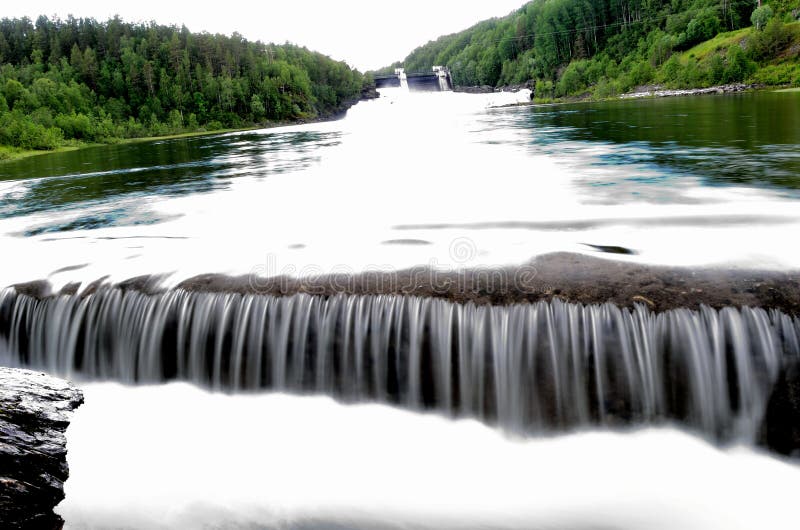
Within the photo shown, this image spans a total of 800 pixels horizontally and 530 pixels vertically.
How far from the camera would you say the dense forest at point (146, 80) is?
95375 millimetres

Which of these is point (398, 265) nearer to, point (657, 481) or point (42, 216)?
point (657, 481)

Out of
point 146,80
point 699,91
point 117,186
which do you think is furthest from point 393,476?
point 146,80

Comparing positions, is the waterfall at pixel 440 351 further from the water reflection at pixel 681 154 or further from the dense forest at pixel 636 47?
the dense forest at pixel 636 47

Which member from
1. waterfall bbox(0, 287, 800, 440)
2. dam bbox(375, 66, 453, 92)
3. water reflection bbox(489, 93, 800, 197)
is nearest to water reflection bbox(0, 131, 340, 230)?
waterfall bbox(0, 287, 800, 440)

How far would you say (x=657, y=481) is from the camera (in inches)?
206

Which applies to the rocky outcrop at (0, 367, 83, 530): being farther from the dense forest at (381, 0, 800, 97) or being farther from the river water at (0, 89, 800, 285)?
the dense forest at (381, 0, 800, 97)

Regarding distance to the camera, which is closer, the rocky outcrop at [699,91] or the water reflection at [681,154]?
the water reflection at [681,154]

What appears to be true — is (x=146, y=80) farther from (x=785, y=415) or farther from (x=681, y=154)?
(x=785, y=415)

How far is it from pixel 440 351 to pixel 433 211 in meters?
6.23

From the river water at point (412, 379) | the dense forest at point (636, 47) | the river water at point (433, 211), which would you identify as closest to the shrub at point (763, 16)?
the dense forest at point (636, 47)

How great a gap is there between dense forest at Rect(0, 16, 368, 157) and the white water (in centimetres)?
8074

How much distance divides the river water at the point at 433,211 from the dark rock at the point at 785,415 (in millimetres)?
1810

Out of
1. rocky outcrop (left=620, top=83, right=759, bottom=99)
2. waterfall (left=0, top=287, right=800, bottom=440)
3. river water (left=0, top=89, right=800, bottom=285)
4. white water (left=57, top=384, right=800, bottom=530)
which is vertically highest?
rocky outcrop (left=620, top=83, right=759, bottom=99)

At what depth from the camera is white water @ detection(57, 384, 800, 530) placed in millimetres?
4980
